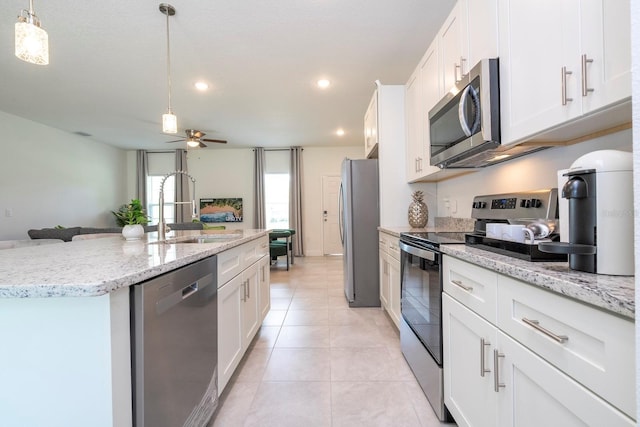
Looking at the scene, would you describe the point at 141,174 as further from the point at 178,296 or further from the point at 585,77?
the point at 585,77

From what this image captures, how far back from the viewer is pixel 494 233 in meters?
1.31

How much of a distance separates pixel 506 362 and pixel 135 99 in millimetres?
4918

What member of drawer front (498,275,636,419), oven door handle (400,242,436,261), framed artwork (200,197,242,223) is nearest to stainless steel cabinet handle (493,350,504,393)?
drawer front (498,275,636,419)

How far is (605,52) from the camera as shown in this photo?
0.86m

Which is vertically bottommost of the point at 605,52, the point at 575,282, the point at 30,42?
the point at 575,282

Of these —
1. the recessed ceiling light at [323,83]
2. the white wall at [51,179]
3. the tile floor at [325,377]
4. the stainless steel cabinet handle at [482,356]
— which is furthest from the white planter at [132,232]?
the white wall at [51,179]

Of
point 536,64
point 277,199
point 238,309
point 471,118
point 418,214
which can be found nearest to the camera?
point 536,64

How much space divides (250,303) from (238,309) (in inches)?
11.8

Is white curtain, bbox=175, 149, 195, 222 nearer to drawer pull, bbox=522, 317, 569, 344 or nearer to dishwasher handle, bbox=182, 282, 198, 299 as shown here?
dishwasher handle, bbox=182, 282, 198, 299

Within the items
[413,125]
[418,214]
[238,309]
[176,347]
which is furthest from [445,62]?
[176,347]

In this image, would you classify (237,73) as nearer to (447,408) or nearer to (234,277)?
(234,277)

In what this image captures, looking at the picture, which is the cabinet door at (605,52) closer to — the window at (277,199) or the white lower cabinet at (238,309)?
the white lower cabinet at (238,309)

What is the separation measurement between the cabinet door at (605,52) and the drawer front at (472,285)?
2.04 feet

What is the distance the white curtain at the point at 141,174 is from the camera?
7.21 meters
